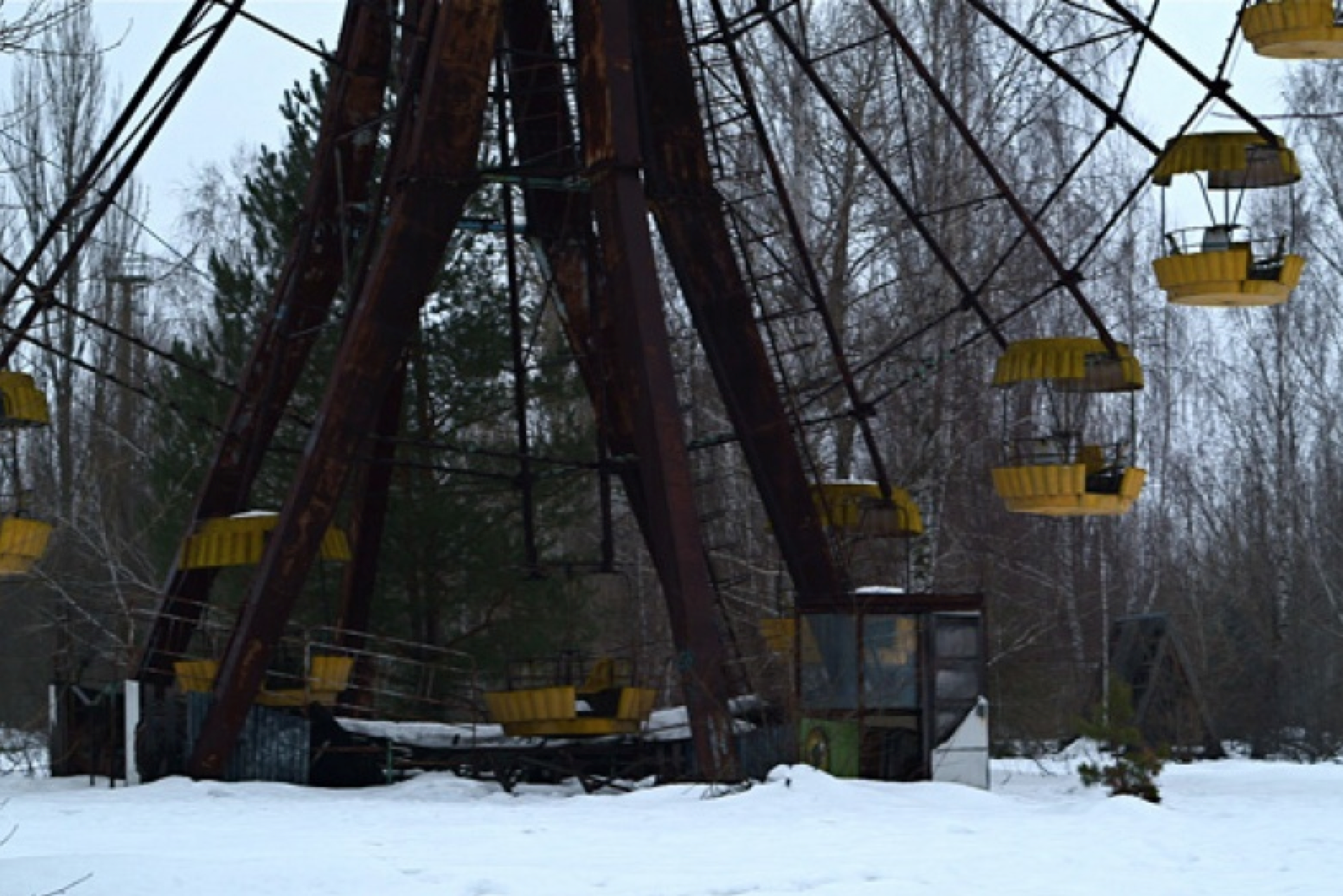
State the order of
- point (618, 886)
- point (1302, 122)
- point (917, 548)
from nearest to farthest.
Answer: point (618, 886) < point (917, 548) < point (1302, 122)

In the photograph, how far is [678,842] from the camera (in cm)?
1633

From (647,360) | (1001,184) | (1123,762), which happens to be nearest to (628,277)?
(647,360)

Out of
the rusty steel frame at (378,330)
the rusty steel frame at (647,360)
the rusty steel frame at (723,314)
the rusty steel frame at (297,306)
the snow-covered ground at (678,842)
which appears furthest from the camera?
the rusty steel frame at (297,306)

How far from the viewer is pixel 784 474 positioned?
81.1 ft

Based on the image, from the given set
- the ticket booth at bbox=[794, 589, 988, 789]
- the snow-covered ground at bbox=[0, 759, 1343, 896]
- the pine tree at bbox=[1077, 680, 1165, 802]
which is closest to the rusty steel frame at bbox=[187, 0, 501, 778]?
the snow-covered ground at bbox=[0, 759, 1343, 896]

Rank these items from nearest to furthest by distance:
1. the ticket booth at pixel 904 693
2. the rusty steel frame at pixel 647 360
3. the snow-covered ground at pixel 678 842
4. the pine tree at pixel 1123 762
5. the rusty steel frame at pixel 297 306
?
the snow-covered ground at pixel 678 842 → the pine tree at pixel 1123 762 → the rusty steel frame at pixel 647 360 → the ticket booth at pixel 904 693 → the rusty steel frame at pixel 297 306

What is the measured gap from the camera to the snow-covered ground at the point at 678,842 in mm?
14117

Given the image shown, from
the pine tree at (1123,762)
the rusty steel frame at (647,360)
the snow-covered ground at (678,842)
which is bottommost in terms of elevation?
the snow-covered ground at (678,842)

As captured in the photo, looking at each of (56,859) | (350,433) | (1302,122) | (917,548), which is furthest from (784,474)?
(1302,122)

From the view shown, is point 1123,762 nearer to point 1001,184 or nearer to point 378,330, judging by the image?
point 1001,184

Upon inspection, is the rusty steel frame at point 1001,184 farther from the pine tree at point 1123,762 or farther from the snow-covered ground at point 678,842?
the snow-covered ground at point 678,842

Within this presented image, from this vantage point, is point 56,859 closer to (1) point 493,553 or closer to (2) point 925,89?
(1) point 493,553

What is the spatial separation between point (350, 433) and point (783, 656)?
4808 mm

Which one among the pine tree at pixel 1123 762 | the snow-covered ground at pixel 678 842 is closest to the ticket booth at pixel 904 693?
the snow-covered ground at pixel 678 842
